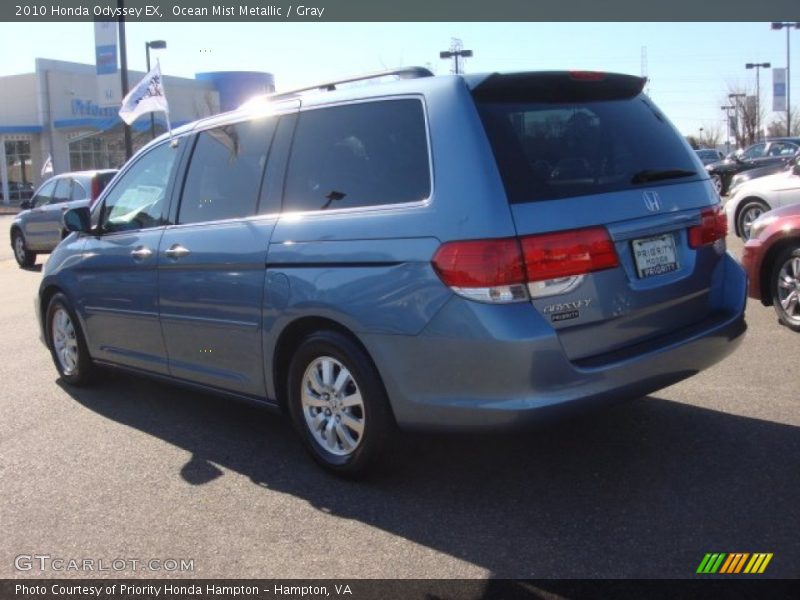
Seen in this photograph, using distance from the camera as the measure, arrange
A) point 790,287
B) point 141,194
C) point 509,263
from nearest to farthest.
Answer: point 509,263
point 141,194
point 790,287

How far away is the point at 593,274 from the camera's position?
3713 mm

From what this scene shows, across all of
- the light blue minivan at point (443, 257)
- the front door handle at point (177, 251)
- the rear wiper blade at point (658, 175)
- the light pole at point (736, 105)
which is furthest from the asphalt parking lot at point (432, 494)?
the light pole at point (736, 105)

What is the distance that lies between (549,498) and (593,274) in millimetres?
1087

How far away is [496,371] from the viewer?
11.7 ft

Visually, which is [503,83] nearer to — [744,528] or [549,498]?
[549,498]

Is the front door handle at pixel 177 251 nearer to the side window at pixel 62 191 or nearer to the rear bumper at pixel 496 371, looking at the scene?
the rear bumper at pixel 496 371

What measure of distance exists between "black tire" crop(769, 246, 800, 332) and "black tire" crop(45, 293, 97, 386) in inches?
220

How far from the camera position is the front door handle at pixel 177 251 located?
5.00m

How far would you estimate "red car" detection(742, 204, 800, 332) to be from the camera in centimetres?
694

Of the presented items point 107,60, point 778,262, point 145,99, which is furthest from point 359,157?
point 107,60

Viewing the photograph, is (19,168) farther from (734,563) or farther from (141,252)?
(734,563)

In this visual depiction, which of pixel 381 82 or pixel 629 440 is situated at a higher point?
pixel 381 82

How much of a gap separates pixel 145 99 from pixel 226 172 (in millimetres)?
7549

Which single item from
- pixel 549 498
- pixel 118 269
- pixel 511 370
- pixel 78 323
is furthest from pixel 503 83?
pixel 78 323
